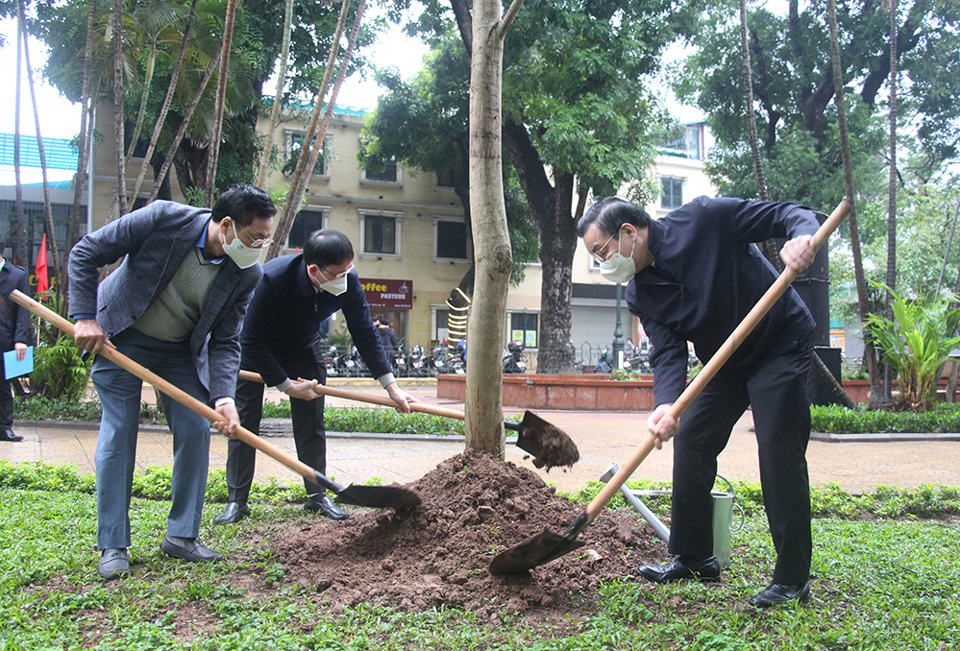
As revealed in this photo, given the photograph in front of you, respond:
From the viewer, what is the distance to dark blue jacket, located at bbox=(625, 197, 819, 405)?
9.42 feet

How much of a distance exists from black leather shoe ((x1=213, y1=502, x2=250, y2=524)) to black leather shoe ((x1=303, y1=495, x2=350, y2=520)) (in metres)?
0.34

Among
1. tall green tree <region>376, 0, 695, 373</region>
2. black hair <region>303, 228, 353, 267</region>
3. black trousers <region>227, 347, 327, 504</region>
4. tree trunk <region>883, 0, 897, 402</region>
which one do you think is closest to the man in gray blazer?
black hair <region>303, 228, 353, 267</region>

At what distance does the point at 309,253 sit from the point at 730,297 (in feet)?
6.99

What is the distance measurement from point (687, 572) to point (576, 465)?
3316 mm

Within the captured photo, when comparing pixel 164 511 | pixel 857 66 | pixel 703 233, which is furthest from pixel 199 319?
pixel 857 66

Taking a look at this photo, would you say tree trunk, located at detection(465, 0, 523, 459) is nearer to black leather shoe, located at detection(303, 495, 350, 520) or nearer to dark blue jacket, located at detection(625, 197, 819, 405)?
dark blue jacket, located at detection(625, 197, 819, 405)

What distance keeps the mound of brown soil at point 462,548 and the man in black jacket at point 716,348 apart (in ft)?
1.23

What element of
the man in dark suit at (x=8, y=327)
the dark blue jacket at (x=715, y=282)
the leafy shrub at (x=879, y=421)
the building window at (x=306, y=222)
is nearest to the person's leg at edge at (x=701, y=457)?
the dark blue jacket at (x=715, y=282)

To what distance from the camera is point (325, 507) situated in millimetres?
4168

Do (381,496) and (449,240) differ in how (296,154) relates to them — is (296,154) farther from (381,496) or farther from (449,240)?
(381,496)

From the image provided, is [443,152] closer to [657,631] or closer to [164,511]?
[164,511]

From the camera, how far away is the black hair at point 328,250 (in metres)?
3.84

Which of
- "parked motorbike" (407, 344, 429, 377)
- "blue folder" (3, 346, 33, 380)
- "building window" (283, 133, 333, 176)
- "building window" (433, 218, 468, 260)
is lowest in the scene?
"parked motorbike" (407, 344, 429, 377)

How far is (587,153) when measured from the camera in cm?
1627
